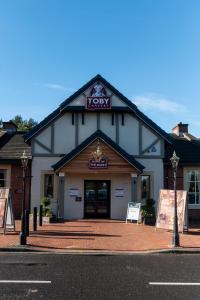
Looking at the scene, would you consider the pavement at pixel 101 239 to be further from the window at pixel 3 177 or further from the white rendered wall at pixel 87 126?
the white rendered wall at pixel 87 126

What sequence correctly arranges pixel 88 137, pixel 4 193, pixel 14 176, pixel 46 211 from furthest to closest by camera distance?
pixel 14 176, pixel 88 137, pixel 46 211, pixel 4 193

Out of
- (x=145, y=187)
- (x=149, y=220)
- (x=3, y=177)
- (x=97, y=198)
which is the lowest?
(x=149, y=220)

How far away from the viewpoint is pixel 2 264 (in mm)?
10594

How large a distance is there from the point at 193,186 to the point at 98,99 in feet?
24.0

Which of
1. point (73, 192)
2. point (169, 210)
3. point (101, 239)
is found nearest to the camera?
point (101, 239)

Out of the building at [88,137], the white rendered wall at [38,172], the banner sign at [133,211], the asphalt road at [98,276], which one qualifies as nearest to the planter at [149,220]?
the banner sign at [133,211]

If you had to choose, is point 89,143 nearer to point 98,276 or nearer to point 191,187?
point 191,187

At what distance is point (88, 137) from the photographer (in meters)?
22.5

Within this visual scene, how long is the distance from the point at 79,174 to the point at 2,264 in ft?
40.7

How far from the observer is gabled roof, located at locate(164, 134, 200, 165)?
77.0 feet

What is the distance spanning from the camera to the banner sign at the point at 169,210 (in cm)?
1684

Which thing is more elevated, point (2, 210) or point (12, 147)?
point (12, 147)

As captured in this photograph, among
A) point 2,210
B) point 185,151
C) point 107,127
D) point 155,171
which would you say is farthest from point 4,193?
point 185,151

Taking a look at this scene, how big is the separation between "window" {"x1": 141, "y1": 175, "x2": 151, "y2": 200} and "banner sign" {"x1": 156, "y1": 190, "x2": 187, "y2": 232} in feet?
17.6
